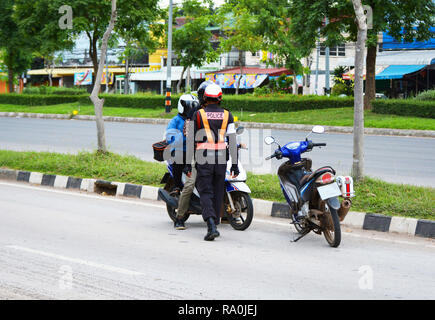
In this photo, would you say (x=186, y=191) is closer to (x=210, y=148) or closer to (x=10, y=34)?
(x=210, y=148)

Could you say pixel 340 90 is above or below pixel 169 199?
above

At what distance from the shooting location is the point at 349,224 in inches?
309

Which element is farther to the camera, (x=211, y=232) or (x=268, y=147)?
(x=268, y=147)

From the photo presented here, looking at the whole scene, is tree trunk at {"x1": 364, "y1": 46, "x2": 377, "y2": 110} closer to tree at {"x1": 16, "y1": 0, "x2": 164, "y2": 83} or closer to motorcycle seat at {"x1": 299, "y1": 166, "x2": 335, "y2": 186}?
tree at {"x1": 16, "y1": 0, "x2": 164, "y2": 83}

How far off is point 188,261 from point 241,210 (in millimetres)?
1678

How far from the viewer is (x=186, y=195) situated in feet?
24.2

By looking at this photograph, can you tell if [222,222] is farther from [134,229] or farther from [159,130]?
[159,130]

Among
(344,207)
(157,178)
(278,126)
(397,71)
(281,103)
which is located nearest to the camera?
(344,207)

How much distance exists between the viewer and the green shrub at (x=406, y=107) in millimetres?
23375

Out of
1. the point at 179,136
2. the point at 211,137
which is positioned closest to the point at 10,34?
the point at 179,136

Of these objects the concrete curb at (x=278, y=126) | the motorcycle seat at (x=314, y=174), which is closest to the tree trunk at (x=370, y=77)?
the concrete curb at (x=278, y=126)

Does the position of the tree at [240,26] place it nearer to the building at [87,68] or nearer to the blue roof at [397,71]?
the blue roof at [397,71]

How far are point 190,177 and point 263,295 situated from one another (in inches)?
110
